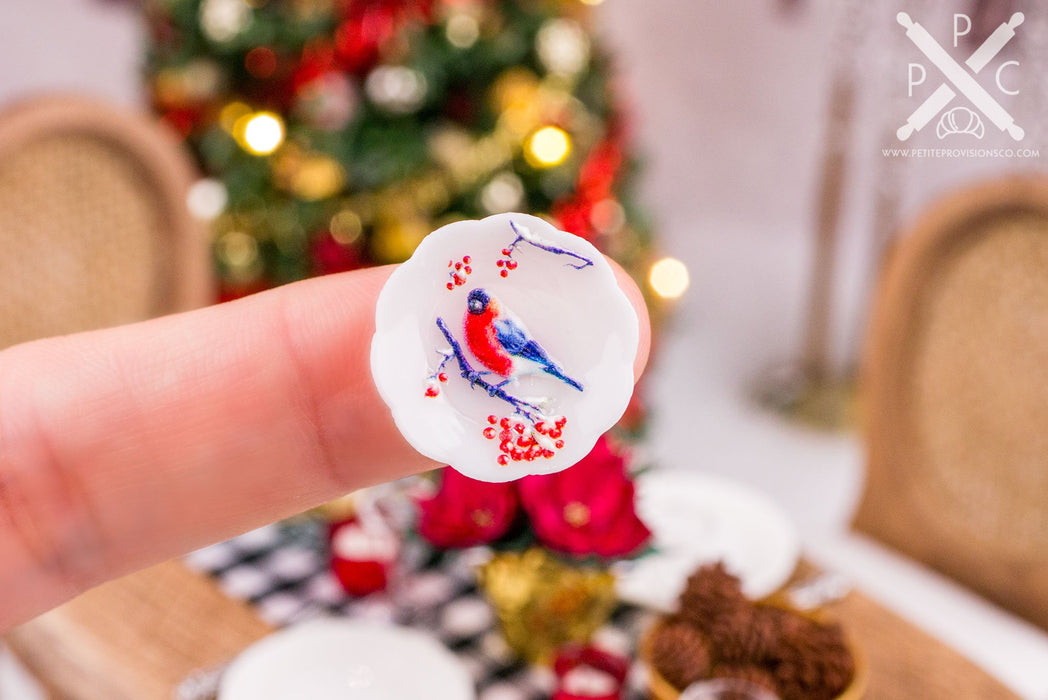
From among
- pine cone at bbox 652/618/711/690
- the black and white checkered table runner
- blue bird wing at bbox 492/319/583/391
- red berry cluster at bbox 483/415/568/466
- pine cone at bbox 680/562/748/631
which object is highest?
blue bird wing at bbox 492/319/583/391

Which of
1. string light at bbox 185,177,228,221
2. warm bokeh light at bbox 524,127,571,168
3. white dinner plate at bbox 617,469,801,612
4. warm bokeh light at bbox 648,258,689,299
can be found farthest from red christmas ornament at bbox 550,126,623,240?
white dinner plate at bbox 617,469,801,612

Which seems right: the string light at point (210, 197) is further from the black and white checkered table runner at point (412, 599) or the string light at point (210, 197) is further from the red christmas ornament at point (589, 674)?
the red christmas ornament at point (589, 674)

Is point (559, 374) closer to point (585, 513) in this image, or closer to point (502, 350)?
point (502, 350)

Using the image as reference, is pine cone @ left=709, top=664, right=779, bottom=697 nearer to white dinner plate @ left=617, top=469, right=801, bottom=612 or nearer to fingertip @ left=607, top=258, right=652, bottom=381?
white dinner plate @ left=617, top=469, right=801, bottom=612

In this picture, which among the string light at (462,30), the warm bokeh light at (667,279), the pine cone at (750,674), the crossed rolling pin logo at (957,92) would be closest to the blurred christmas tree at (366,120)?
the string light at (462,30)

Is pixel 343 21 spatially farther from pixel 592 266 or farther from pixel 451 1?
pixel 592 266

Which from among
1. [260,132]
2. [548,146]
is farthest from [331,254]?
[548,146]

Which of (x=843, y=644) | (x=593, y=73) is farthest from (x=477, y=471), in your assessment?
(x=593, y=73)
